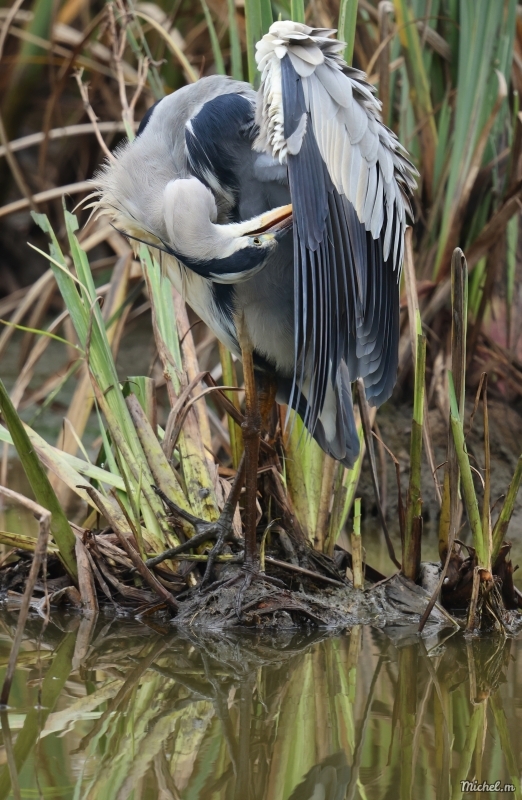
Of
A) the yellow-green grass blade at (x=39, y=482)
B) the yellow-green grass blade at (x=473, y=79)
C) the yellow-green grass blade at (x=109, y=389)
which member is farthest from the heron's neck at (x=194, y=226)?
the yellow-green grass blade at (x=473, y=79)

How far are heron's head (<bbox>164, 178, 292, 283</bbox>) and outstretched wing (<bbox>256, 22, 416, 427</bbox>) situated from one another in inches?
5.0

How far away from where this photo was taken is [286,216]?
7.87 ft

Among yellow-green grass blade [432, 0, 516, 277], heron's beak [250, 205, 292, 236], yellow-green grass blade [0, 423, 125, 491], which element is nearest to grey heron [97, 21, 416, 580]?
heron's beak [250, 205, 292, 236]

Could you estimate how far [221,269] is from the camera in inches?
95.8

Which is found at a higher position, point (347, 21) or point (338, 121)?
point (347, 21)

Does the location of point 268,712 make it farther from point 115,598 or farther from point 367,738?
point 115,598

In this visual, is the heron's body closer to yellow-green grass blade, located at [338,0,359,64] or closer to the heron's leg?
the heron's leg

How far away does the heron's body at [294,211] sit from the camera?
2.31 m

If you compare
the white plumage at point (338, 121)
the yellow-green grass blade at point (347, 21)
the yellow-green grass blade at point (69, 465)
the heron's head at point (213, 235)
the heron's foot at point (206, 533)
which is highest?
the yellow-green grass blade at point (347, 21)

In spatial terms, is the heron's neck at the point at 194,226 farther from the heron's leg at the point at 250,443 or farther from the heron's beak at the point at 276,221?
the heron's leg at the point at 250,443

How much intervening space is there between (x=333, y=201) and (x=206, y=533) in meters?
0.89

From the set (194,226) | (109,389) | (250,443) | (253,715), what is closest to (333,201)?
(194,226)

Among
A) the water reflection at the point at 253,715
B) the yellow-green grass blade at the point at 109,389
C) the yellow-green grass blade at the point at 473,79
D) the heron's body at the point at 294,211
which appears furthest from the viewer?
the yellow-green grass blade at the point at 473,79

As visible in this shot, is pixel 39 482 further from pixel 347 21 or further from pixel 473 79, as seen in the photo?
pixel 473 79
